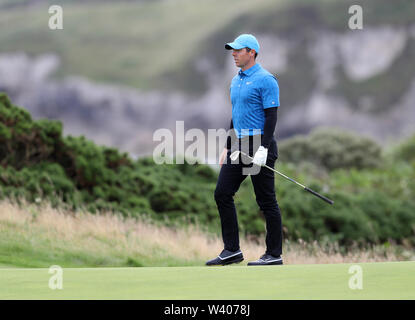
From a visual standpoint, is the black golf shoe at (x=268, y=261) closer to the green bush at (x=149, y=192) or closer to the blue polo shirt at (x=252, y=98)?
the blue polo shirt at (x=252, y=98)

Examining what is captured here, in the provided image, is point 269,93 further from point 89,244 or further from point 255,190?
point 89,244

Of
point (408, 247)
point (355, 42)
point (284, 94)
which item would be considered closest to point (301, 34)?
point (355, 42)

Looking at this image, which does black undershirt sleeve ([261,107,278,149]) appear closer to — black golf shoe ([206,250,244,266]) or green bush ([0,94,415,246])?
black golf shoe ([206,250,244,266])

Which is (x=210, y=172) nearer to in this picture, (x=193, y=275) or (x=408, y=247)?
(x=408, y=247)

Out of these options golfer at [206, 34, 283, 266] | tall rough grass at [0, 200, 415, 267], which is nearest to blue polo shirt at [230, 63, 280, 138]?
golfer at [206, 34, 283, 266]

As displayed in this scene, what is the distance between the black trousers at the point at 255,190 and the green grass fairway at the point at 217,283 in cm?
130

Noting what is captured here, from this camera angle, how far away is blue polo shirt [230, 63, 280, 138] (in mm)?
7199

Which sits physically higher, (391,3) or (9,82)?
(391,3)

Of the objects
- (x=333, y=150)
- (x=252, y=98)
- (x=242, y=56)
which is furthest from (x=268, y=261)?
(x=333, y=150)

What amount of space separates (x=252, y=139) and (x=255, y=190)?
54 cm

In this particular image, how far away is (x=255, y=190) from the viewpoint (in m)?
7.31

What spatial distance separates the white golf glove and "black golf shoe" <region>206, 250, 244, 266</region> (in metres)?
1.12

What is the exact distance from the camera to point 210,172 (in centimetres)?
1697

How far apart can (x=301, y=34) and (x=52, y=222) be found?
96.5 metres
